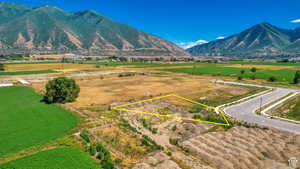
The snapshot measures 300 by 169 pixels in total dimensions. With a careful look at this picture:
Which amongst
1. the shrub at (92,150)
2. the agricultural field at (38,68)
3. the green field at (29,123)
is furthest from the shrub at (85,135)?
the agricultural field at (38,68)

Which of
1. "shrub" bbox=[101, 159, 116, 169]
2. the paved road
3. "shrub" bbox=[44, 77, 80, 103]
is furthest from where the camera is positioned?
"shrub" bbox=[44, 77, 80, 103]

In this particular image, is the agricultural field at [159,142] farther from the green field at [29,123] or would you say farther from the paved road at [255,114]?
the paved road at [255,114]

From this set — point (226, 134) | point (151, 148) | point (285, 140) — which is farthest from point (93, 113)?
point (285, 140)

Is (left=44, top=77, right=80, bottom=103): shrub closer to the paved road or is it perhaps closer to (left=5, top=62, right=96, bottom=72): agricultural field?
the paved road

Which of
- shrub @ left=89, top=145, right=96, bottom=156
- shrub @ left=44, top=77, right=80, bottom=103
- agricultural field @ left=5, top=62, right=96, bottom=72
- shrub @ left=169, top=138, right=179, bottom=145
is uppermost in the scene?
agricultural field @ left=5, top=62, right=96, bottom=72

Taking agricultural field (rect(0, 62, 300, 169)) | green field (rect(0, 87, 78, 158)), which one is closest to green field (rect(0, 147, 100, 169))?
agricultural field (rect(0, 62, 300, 169))
